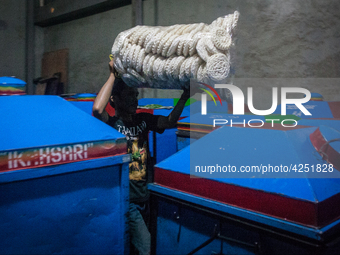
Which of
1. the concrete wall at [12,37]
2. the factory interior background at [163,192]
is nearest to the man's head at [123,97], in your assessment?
the factory interior background at [163,192]

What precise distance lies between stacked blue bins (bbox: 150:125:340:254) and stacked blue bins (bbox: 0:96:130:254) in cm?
20

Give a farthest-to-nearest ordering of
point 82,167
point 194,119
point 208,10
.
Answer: point 208,10 → point 194,119 → point 82,167

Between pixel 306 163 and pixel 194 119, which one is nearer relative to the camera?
pixel 306 163

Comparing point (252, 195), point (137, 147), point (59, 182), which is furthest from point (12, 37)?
point (252, 195)

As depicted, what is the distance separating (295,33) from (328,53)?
50 cm

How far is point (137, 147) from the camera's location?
173 cm

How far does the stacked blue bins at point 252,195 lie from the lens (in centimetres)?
85

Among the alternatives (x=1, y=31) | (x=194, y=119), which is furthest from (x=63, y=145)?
(x=1, y=31)

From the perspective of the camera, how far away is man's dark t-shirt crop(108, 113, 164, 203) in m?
1.68

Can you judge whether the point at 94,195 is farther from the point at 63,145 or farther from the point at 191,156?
the point at 191,156

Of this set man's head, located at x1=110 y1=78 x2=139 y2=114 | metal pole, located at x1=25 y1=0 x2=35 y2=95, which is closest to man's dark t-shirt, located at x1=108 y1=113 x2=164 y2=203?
man's head, located at x1=110 y1=78 x2=139 y2=114

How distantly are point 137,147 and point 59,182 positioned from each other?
2.34ft

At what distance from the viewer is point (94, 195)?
1144 mm

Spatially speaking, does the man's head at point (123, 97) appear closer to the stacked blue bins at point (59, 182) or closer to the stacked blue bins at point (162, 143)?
the stacked blue bins at point (59, 182)
